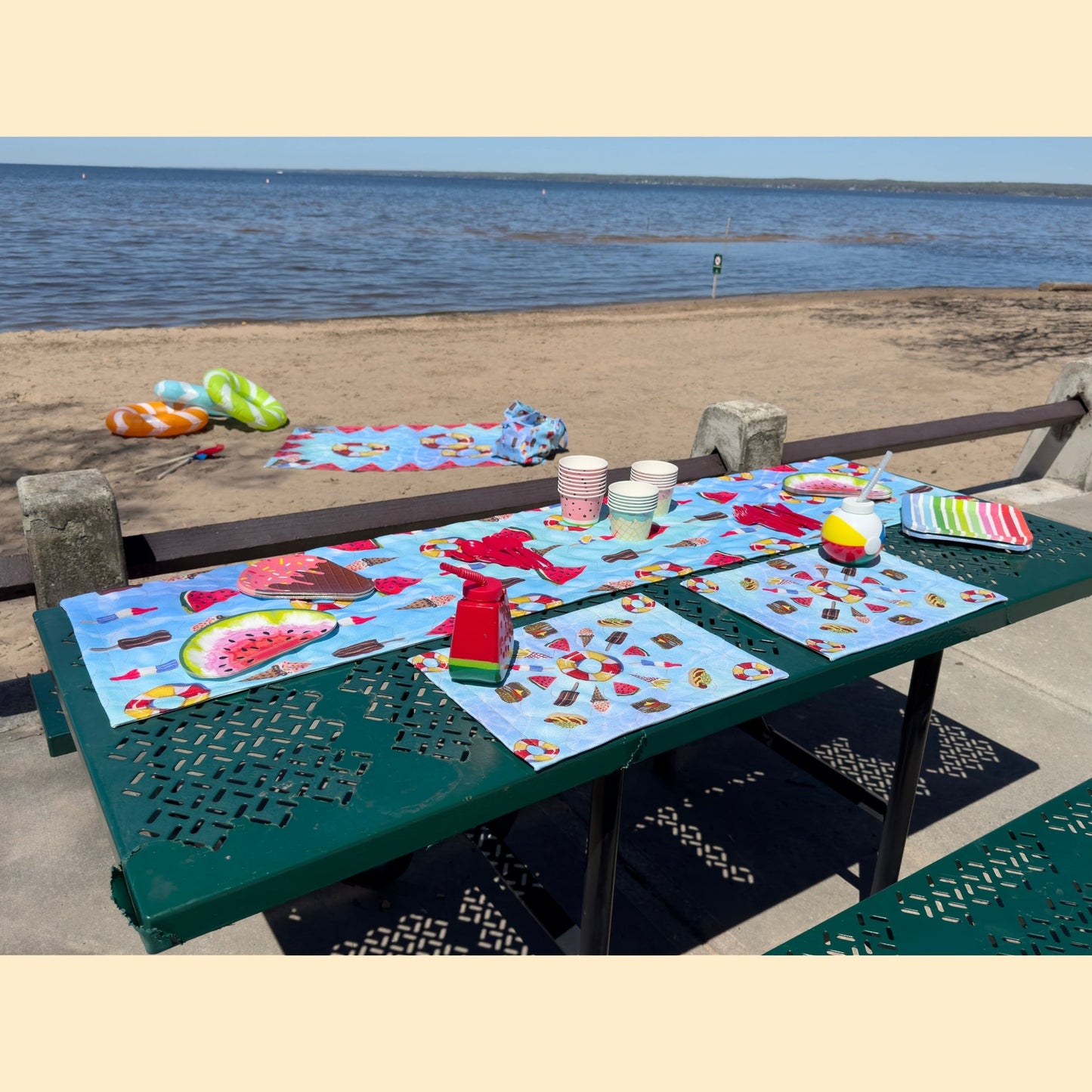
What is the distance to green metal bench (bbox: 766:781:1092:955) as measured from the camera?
5.71ft

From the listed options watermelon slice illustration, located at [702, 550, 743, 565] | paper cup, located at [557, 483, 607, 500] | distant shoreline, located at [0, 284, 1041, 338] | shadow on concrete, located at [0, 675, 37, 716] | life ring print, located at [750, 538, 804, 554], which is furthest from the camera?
distant shoreline, located at [0, 284, 1041, 338]

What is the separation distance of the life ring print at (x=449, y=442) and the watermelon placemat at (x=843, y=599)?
17.9 feet

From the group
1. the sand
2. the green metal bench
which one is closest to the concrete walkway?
the green metal bench

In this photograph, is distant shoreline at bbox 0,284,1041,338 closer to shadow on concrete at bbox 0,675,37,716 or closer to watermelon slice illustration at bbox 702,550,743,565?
shadow on concrete at bbox 0,675,37,716

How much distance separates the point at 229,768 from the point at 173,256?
85.1 ft

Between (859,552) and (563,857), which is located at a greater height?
(859,552)

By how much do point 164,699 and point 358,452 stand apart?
6.04 m

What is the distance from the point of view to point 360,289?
19203 mm

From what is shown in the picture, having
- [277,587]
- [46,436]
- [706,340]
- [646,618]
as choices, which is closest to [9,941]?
[277,587]

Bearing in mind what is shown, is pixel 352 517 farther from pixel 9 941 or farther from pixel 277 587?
pixel 9 941

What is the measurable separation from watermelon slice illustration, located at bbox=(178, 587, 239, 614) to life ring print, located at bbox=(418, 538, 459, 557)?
555 millimetres

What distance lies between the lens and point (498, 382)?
1055cm

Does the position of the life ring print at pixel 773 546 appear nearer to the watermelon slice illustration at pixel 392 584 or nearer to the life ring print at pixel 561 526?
the life ring print at pixel 561 526

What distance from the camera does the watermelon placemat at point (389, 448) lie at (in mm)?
7328
